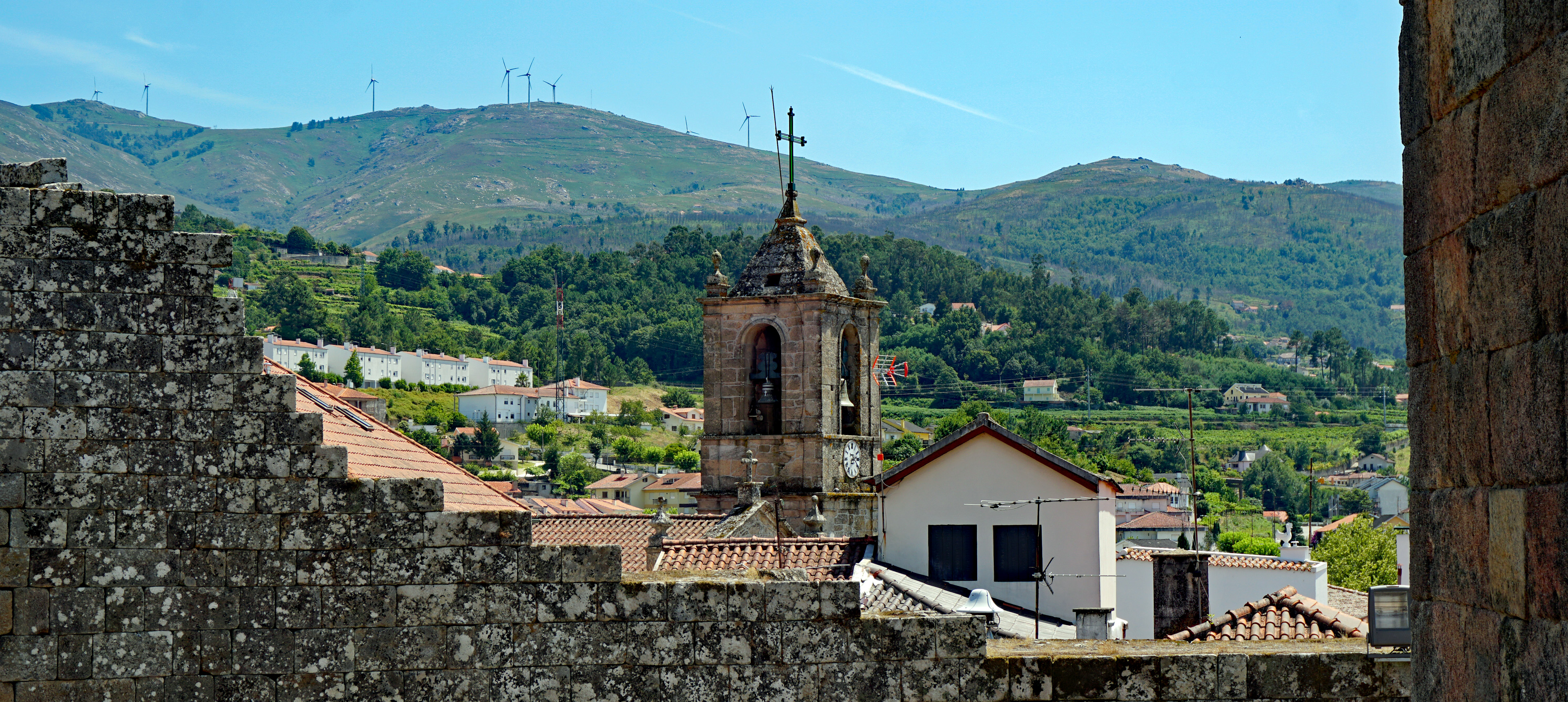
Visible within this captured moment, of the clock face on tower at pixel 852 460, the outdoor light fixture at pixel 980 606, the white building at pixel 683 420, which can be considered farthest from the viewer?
the white building at pixel 683 420

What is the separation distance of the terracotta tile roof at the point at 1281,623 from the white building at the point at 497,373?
575 ft

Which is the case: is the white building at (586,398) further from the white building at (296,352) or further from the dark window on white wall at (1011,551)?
the dark window on white wall at (1011,551)

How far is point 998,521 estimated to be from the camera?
17875mm

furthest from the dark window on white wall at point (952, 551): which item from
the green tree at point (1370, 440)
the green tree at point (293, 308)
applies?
the green tree at point (293, 308)

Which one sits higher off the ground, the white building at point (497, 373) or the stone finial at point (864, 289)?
the white building at point (497, 373)

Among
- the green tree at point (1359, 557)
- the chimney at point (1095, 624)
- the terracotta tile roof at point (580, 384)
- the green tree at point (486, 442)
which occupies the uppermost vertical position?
the terracotta tile roof at point (580, 384)

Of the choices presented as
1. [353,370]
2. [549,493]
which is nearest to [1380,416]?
[549,493]

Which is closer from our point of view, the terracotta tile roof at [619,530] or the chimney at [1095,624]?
the chimney at [1095,624]

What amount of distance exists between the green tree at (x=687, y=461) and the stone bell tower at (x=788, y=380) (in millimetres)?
108154

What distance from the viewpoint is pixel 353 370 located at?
15938 centimetres

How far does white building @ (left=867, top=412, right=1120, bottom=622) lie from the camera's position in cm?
1758

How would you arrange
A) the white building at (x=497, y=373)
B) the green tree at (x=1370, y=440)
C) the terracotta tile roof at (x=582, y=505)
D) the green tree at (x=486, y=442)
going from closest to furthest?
the terracotta tile roof at (x=582, y=505) → the green tree at (x=486, y=442) → the green tree at (x=1370, y=440) → the white building at (x=497, y=373)

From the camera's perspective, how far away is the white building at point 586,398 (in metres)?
174

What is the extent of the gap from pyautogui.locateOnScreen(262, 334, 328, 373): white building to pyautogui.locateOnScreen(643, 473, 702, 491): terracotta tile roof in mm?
54958
